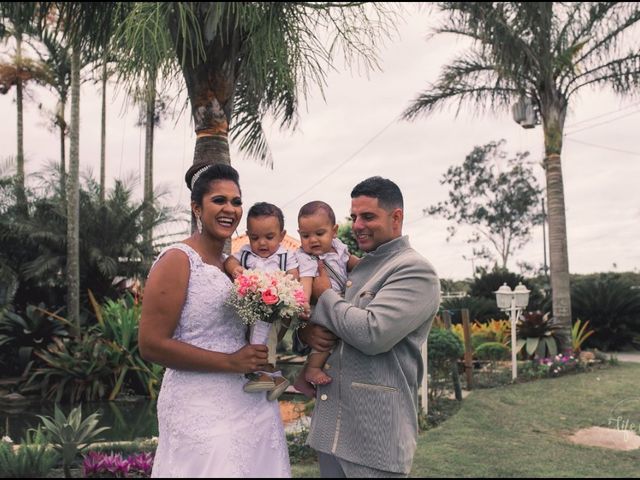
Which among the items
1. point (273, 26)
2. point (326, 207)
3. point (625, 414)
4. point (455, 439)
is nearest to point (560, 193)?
point (625, 414)

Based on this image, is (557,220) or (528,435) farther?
→ (557,220)

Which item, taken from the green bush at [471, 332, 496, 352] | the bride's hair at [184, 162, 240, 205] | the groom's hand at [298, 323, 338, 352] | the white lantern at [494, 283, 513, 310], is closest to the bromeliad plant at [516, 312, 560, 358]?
the green bush at [471, 332, 496, 352]

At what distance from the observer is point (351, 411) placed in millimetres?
2908

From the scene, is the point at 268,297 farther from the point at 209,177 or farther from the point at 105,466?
the point at 105,466

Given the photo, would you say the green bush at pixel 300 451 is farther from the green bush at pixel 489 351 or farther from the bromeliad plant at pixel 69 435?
the green bush at pixel 489 351

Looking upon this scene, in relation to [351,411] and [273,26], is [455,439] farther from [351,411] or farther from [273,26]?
[351,411]

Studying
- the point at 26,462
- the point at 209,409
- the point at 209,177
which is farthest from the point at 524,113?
the point at 209,409

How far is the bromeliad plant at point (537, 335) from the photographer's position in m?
14.7

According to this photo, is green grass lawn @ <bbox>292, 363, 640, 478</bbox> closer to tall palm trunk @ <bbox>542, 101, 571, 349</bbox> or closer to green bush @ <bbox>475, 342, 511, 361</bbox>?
tall palm trunk @ <bbox>542, 101, 571, 349</bbox>

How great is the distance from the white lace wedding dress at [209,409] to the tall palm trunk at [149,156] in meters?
4.18

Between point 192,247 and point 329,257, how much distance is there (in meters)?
0.67

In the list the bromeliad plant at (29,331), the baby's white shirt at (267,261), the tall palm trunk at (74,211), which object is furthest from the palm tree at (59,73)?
the baby's white shirt at (267,261)

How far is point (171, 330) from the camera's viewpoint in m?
2.83

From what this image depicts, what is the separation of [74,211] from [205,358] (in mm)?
15688
